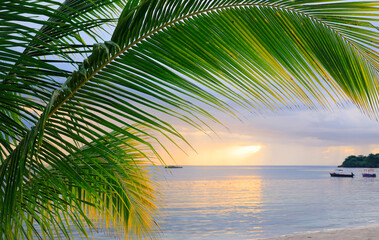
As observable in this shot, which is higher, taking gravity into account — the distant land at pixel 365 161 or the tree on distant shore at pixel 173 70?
the distant land at pixel 365 161

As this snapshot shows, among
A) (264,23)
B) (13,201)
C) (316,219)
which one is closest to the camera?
(13,201)

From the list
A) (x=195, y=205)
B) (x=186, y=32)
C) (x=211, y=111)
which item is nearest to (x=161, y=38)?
(x=186, y=32)

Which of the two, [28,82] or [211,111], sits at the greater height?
[28,82]

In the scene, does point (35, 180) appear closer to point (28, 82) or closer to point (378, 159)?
point (28, 82)

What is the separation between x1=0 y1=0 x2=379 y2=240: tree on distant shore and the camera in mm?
1151

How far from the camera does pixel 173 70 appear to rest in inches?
48.1

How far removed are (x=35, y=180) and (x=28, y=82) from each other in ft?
1.54

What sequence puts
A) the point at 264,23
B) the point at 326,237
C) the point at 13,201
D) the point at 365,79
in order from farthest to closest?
the point at 326,237, the point at 365,79, the point at 264,23, the point at 13,201

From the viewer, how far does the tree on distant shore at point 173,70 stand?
1151mm

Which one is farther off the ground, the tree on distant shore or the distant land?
the distant land

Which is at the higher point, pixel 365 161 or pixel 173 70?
pixel 365 161

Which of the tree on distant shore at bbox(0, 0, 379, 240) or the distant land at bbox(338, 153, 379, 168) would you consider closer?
the tree on distant shore at bbox(0, 0, 379, 240)

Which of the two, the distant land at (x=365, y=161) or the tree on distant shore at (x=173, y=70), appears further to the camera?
the distant land at (x=365, y=161)

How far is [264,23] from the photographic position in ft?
4.43
